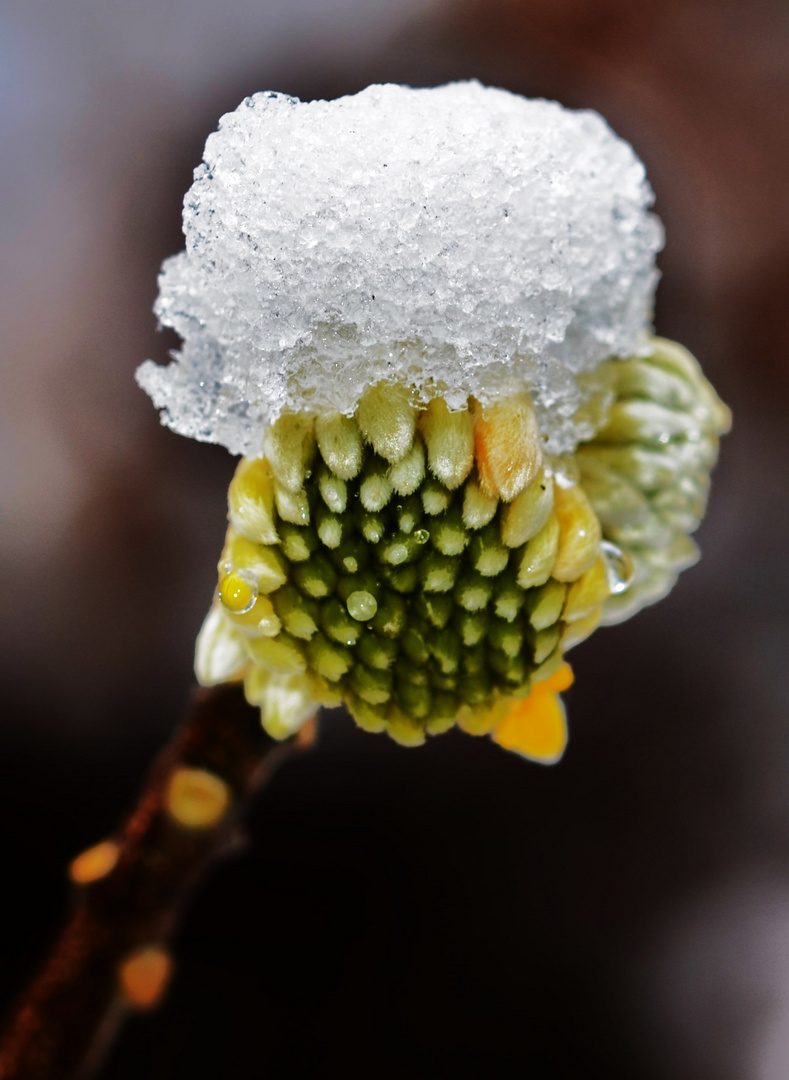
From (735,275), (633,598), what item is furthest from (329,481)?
(735,275)

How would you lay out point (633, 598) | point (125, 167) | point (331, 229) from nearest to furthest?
point (331, 229), point (633, 598), point (125, 167)

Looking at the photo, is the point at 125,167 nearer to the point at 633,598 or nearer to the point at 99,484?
the point at 99,484

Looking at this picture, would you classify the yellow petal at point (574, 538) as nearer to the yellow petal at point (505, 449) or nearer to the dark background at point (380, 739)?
the yellow petal at point (505, 449)

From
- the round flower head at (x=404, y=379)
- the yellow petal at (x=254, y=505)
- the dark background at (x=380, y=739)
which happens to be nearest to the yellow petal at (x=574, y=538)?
the round flower head at (x=404, y=379)

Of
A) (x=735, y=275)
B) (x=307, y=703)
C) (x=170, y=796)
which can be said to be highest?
(x=735, y=275)

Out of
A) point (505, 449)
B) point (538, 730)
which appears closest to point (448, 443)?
point (505, 449)

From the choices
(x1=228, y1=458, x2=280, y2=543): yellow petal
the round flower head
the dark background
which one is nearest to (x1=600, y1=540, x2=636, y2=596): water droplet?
the round flower head
